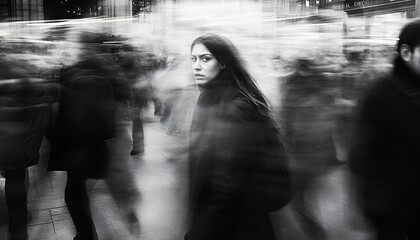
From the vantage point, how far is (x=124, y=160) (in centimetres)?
653

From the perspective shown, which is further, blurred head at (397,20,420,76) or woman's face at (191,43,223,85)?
blurred head at (397,20,420,76)

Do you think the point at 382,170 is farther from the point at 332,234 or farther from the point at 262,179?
the point at 332,234

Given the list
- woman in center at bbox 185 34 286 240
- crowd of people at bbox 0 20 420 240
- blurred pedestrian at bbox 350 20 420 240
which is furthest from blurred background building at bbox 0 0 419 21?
woman in center at bbox 185 34 286 240

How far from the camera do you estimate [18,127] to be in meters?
3.64

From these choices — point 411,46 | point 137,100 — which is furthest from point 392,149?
point 137,100

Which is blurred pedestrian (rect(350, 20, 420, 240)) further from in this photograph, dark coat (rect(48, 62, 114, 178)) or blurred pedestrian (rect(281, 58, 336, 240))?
dark coat (rect(48, 62, 114, 178))

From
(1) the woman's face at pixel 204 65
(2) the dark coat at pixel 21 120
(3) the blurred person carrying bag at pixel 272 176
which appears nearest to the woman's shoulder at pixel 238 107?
(3) the blurred person carrying bag at pixel 272 176

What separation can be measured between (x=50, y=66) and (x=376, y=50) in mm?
3396

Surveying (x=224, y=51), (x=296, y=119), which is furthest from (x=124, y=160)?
(x=224, y=51)

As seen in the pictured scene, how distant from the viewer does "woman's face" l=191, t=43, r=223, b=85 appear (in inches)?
91.0

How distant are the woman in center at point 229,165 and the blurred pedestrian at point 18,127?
77.2 inches

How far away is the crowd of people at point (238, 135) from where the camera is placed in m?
2.05

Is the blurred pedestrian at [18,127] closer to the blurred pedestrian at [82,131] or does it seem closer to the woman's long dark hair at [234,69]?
the blurred pedestrian at [82,131]

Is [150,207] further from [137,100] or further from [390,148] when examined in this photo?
[390,148]
